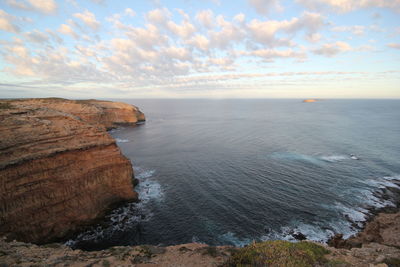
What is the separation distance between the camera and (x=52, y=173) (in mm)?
22062

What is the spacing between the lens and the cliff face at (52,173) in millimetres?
19469

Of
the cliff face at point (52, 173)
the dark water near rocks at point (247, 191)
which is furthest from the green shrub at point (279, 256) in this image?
the cliff face at point (52, 173)

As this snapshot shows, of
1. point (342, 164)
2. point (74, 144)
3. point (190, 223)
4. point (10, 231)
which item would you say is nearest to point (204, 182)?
point (190, 223)

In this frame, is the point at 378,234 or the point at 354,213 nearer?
the point at 378,234

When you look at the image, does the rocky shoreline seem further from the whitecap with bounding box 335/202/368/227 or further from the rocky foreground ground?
the whitecap with bounding box 335/202/368/227

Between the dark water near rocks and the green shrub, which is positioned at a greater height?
the green shrub

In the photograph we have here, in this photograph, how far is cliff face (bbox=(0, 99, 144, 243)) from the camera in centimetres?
1947

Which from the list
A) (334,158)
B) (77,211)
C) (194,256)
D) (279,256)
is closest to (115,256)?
(194,256)

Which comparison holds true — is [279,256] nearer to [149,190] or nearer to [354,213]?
[354,213]

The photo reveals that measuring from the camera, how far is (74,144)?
80.7 ft

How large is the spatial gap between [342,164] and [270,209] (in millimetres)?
27593

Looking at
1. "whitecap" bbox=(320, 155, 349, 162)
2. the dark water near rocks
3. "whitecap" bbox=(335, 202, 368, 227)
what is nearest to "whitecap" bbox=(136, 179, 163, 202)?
the dark water near rocks

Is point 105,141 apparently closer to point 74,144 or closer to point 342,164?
point 74,144

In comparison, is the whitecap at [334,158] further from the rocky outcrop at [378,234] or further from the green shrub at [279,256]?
the green shrub at [279,256]
